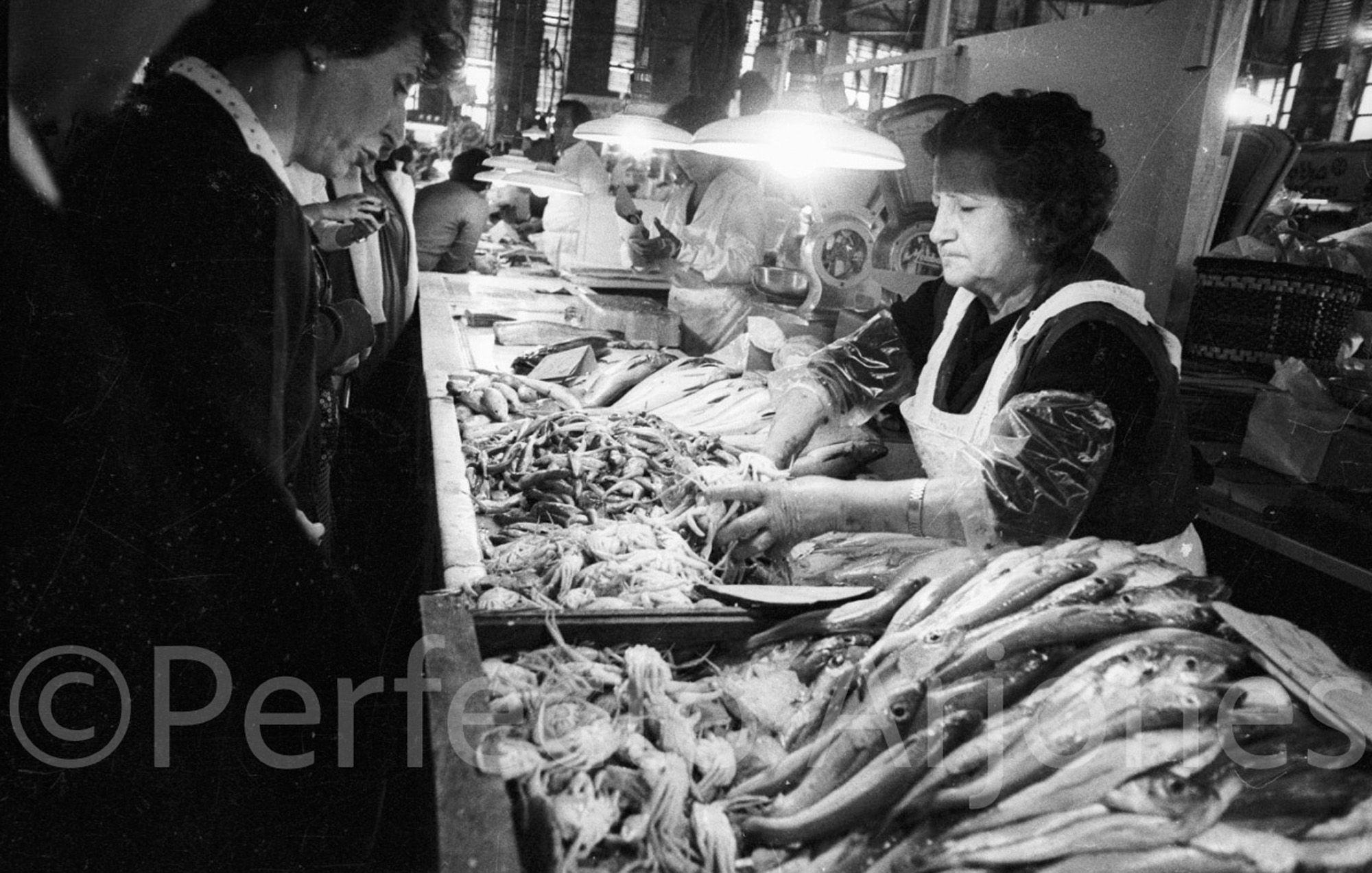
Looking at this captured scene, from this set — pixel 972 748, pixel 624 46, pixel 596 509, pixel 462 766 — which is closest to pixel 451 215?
pixel 624 46

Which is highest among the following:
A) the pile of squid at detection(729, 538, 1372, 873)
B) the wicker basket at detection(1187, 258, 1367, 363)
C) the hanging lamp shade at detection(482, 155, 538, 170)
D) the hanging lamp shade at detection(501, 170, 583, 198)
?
the hanging lamp shade at detection(482, 155, 538, 170)

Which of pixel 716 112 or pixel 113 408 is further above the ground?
pixel 716 112

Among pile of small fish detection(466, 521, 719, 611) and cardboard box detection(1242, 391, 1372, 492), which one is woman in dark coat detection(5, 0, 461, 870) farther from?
cardboard box detection(1242, 391, 1372, 492)

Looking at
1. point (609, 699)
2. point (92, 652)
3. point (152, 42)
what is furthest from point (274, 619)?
point (152, 42)

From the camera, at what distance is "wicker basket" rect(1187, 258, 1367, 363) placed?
3.29m

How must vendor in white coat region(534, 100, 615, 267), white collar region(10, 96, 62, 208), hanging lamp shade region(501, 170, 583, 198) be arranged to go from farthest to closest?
vendor in white coat region(534, 100, 615, 267), hanging lamp shade region(501, 170, 583, 198), white collar region(10, 96, 62, 208)

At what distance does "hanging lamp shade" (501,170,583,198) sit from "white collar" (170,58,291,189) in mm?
3273

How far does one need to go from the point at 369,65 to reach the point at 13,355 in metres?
0.83

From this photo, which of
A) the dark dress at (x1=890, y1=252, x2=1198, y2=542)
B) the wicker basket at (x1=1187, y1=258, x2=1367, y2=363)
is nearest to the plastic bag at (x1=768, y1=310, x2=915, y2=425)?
the dark dress at (x1=890, y1=252, x2=1198, y2=542)

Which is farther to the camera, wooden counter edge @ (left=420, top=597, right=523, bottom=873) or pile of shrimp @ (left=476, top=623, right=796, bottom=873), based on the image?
pile of shrimp @ (left=476, top=623, right=796, bottom=873)

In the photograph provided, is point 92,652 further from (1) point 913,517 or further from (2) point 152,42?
(1) point 913,517

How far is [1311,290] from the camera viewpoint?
10.9ft

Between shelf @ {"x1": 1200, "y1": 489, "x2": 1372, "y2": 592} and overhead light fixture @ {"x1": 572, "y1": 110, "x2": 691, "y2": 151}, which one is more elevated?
overhead light fixture @ {"x1": 572, "y1": 110, "x2": 691, "y2": 151}

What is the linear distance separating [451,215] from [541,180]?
188cm
